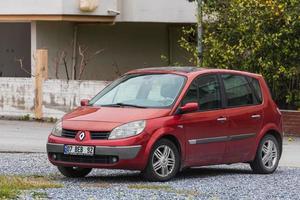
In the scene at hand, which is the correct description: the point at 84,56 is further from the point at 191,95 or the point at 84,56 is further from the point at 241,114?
the point at 191,95

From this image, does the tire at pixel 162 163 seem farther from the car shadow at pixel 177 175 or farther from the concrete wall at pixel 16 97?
the concrete wall at pixel 16 97

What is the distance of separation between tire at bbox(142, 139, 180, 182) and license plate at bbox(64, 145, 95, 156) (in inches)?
30.1

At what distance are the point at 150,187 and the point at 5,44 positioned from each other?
64.7 ft

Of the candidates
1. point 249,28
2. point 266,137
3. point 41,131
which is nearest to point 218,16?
point 249,28

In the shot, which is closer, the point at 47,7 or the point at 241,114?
the point at 241,114

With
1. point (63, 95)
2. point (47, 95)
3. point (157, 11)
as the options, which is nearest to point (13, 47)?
point (157, 11)

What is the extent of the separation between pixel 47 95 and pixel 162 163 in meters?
11.3

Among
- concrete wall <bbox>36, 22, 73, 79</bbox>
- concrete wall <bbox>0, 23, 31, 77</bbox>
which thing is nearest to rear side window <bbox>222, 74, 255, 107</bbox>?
concrete wall <bbox>36, 22, 73, 79</bbox>

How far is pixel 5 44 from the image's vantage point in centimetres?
2959

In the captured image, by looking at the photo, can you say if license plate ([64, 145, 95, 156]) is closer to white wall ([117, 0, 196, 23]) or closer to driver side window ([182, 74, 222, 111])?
driver side window ([182, 74, 222, 111])

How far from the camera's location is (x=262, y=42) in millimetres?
20453

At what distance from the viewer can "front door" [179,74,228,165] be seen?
38.9 feet

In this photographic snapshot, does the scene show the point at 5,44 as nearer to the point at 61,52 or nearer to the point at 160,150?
the point at 61,52

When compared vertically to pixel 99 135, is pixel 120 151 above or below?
below
